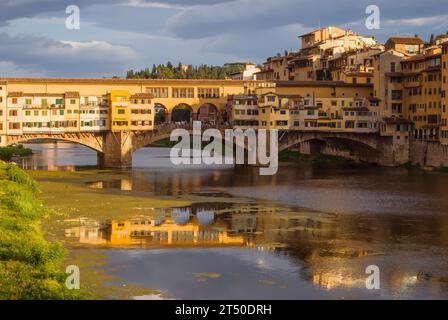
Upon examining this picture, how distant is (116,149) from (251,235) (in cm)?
4186

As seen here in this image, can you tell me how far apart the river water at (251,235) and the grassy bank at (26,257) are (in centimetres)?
124

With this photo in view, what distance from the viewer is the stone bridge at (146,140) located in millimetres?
74000

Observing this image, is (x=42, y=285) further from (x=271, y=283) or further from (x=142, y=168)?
(x=142, y=168)

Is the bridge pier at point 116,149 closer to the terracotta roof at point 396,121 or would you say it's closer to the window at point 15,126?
the window at point 15,126

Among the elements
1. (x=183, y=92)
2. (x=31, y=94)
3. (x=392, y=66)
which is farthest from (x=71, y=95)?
(x=392, y=66)

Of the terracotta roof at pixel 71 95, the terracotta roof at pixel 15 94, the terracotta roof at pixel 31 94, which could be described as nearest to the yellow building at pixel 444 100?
the terracotta roof at pixel 71 95

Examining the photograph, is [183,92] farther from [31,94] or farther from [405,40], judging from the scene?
[405,40]

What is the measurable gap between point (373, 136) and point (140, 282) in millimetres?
56508

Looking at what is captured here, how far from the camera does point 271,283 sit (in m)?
25.2

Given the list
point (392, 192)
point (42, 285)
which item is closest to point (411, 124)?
point (392, 192)

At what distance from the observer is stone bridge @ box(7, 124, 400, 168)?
243 feet

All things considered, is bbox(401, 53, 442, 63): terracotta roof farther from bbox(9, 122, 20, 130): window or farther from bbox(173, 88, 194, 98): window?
bbox(9, 122, 20, 130): window

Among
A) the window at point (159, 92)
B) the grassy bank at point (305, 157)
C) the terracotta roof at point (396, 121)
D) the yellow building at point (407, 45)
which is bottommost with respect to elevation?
the grassy bank at point (305, 157)

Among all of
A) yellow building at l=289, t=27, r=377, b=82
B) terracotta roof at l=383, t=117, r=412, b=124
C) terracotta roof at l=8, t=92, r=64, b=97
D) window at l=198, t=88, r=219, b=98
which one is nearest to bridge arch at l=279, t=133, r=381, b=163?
terracotta roof at l=383, t=117, r=412, b=124
